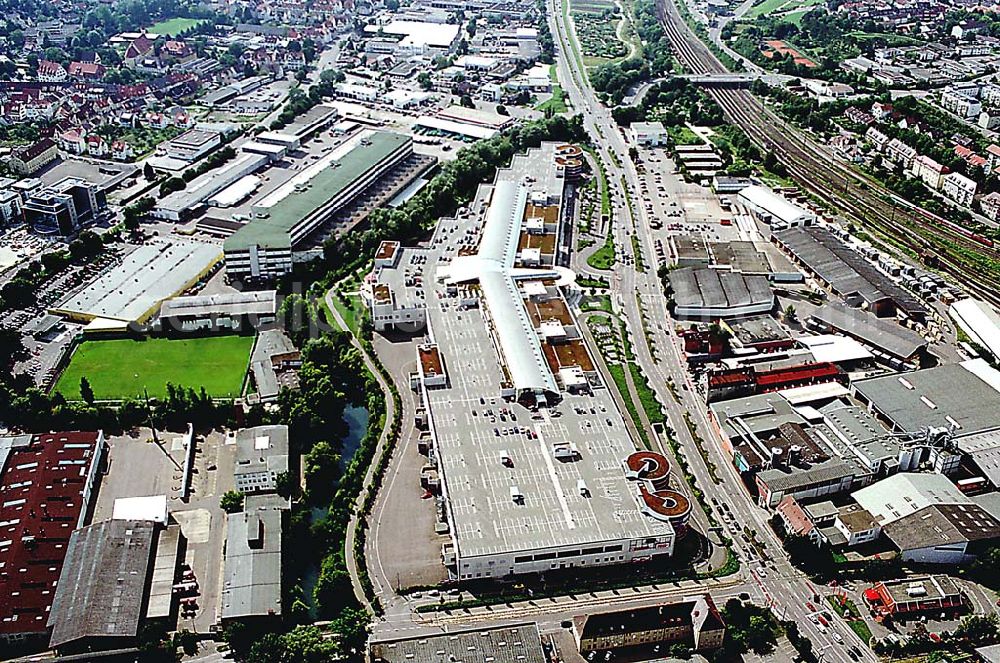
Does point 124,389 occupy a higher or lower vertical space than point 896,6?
lower

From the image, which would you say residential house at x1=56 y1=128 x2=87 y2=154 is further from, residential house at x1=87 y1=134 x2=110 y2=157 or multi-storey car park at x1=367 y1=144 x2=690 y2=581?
multi-storey car park at x1=367 y1=144 x2=690 y2=581

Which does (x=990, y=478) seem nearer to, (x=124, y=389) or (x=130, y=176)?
(x=124, y=389)

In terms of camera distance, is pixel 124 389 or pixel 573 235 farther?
pixel 573 235

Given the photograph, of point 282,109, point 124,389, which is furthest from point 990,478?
point 282,109

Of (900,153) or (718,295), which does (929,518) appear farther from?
(900,153)

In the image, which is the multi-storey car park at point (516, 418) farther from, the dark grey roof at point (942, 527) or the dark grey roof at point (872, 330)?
the dark grey roof at point (872, 330)

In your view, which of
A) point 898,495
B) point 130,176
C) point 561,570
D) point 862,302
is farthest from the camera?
point 130,176
